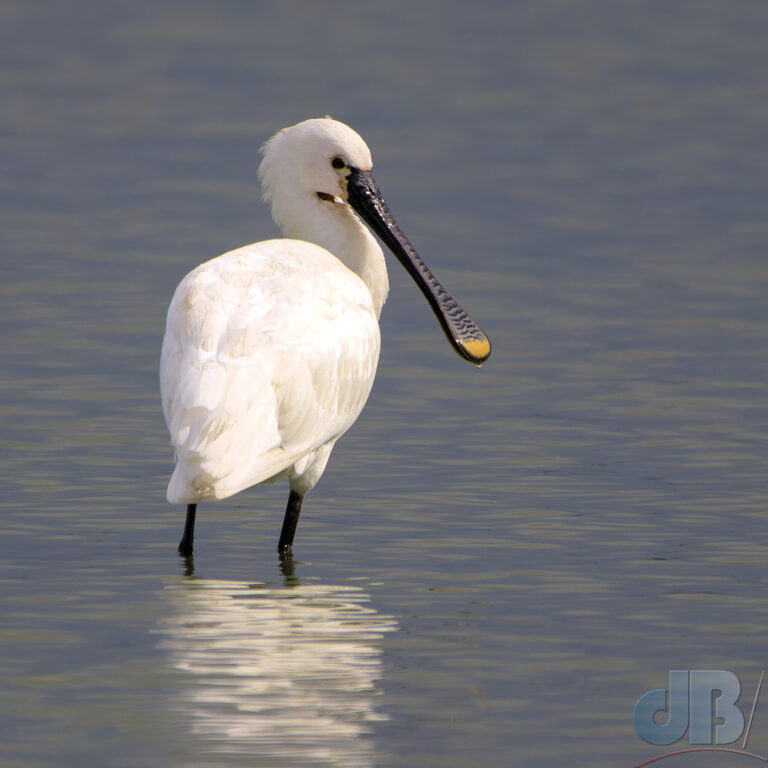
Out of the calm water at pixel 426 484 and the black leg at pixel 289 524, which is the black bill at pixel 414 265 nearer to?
the calm water at pixel 426 484

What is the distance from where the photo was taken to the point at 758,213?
20.5 metres

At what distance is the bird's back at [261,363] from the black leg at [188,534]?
0.40 metres

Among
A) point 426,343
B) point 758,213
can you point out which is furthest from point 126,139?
point 426,343

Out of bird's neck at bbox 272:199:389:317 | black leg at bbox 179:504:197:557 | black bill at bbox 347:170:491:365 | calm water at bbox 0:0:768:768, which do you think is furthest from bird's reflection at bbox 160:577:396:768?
black bill at bbox 347:170:491:365

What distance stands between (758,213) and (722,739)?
14519mm

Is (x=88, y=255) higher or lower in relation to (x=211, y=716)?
higher

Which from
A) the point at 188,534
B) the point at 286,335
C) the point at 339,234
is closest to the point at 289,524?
the point at 188,534

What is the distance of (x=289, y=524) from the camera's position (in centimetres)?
894

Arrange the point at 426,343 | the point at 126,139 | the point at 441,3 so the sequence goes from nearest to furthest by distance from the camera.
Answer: the point at 426,343, the point at 126,139, the point at 441,3

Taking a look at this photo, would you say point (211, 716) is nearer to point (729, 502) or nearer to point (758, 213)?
point (729, 502)

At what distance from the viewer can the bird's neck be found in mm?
10133

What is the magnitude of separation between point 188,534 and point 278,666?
1.68 m

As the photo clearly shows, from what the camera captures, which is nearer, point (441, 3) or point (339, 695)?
point (339, 695)

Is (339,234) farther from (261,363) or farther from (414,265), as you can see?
(261,363)
